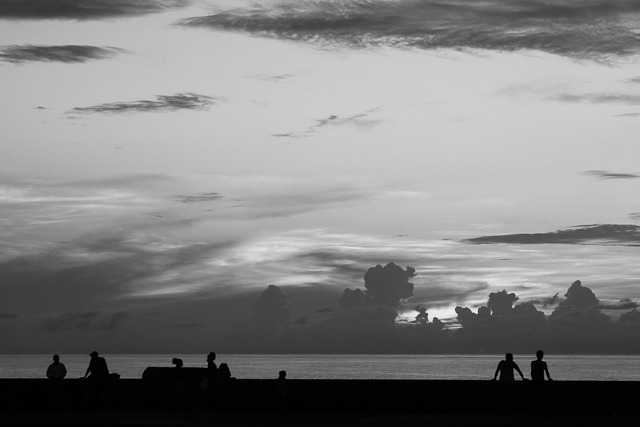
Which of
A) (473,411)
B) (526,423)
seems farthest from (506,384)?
(526,423)

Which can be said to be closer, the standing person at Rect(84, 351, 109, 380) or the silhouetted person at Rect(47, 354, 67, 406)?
the silhouetted person at Rect(47, 354, 67, 406)

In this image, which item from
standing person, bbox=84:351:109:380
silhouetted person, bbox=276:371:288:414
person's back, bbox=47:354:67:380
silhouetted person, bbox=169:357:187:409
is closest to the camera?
silhouetted person, bbox=276:371:288:414

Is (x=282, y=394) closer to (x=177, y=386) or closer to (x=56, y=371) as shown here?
(x=177, y=386)

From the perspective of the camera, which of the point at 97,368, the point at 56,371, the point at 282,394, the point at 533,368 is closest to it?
the point at 533,368

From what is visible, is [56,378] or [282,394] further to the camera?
[56,378]

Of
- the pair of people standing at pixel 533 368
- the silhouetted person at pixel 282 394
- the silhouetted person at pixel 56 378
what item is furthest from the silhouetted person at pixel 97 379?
the pair of people standing at pixel 533 368

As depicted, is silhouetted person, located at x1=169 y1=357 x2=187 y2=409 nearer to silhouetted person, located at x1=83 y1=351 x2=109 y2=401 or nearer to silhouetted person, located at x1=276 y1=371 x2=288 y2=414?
silhouetted person, located at x1=83 y1=351 x2=109 y2=401

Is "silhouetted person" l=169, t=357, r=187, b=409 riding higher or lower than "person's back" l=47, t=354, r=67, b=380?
lower

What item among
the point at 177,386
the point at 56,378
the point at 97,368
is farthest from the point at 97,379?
the point at 177,386

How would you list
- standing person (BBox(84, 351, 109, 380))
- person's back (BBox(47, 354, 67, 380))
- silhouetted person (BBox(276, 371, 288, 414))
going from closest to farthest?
silhouetted person (BBox(276, 371, 288, 414)) → person's back (BBox(47, 354, 67, 380)) → standing person (BBox(84, 351, 109, 380))

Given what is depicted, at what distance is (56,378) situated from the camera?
23.6m

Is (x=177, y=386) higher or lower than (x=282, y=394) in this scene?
higher

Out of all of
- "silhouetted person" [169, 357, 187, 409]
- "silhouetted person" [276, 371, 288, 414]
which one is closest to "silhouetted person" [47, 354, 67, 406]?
"silhouetted person" [169, 357, 187, 409]

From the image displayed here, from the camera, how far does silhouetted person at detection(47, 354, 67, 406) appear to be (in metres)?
23.3
